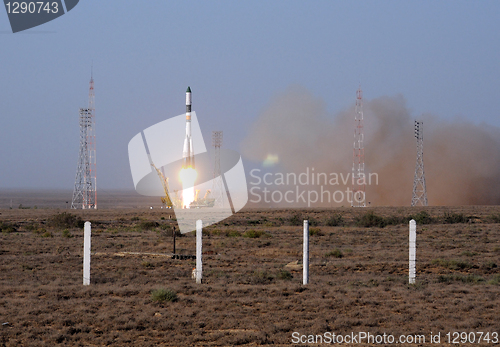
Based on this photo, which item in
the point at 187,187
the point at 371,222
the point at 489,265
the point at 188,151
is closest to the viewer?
the point at 489,265

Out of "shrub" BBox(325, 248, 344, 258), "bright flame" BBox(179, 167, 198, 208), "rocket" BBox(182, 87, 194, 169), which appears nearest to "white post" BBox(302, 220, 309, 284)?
"shrub" BBox(325, 248, 344, 258)

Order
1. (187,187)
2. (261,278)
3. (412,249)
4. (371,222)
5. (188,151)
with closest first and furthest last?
(412,249), (261,278), (371,222), (188,151), (187,187)

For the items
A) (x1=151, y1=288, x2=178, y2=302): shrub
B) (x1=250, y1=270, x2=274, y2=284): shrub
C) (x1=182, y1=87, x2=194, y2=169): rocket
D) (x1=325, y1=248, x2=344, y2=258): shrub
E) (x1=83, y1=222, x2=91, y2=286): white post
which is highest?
(x1=182, y1=87, x2=194, y2=169): rocket

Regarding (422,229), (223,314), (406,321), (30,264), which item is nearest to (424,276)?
(406,321)

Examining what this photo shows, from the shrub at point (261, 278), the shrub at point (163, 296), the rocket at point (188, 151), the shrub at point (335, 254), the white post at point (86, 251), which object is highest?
the rocket at point (188, 151)

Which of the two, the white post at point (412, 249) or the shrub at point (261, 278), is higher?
the white post at point (412, 249)

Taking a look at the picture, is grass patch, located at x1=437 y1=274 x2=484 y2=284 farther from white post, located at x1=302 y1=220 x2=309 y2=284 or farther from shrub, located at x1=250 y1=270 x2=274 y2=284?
shrub, located at x1=250 y1=270 x2=274 y2=284

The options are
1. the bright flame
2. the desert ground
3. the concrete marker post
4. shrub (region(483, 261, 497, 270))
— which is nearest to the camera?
the desert ground

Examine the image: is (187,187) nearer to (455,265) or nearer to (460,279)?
(455,265)

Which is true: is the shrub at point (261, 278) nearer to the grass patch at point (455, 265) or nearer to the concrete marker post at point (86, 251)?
the concrete marker post at point (86, 251)

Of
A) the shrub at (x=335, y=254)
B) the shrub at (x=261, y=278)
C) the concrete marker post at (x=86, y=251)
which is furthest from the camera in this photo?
the shrub at (x=335, y=254)

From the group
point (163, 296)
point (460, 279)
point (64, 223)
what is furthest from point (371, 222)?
point (163, 296)

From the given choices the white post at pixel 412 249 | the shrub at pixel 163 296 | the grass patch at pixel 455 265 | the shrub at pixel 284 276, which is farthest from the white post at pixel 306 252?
the grass patch at pixel 455 265

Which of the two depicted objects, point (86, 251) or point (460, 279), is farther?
point (460, 279)
